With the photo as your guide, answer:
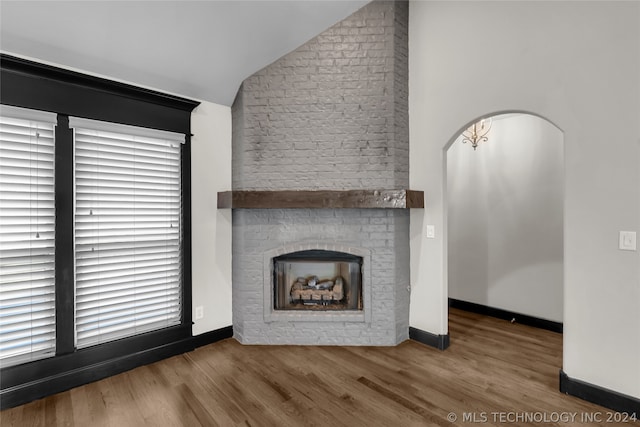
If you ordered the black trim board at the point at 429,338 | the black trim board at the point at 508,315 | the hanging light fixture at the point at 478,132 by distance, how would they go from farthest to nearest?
the hanging light fixture at the point at 478,132, the black trim board at the point at 508,315, the black trim board at the point at 429,338

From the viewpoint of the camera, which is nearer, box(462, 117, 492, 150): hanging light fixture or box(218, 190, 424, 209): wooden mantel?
box(218, 190, 424, 209): wooden mantel

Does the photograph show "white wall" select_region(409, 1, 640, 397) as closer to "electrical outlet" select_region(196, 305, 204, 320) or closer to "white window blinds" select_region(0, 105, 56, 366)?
"electrical outlet" select_region(196, 305, 204, 320)

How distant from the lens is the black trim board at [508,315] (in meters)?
3.48

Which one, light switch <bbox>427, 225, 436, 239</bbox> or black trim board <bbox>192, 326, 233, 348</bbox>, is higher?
light switch <bbox>427, 225, 436, 239</bbox>

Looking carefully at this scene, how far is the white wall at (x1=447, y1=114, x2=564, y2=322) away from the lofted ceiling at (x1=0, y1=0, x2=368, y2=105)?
2.26 meters

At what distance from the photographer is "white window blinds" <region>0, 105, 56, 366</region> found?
7.28 ft

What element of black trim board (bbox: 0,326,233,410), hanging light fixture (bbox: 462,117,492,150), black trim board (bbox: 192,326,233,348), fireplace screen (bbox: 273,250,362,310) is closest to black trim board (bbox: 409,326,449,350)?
fireplace screen (bbox: 273,250,362,310)

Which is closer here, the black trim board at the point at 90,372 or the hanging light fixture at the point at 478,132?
the black trim board at the point at 90,372

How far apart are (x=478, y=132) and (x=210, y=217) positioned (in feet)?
10.5

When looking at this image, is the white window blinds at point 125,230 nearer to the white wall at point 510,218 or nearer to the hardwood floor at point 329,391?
the hardwood floor at point 329,391

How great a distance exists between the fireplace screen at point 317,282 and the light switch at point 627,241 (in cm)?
192

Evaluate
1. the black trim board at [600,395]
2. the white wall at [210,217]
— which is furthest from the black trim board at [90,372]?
the black trim board at [600,395]

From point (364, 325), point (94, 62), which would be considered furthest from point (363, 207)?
point (94, 62)

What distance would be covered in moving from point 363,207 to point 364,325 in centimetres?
113
